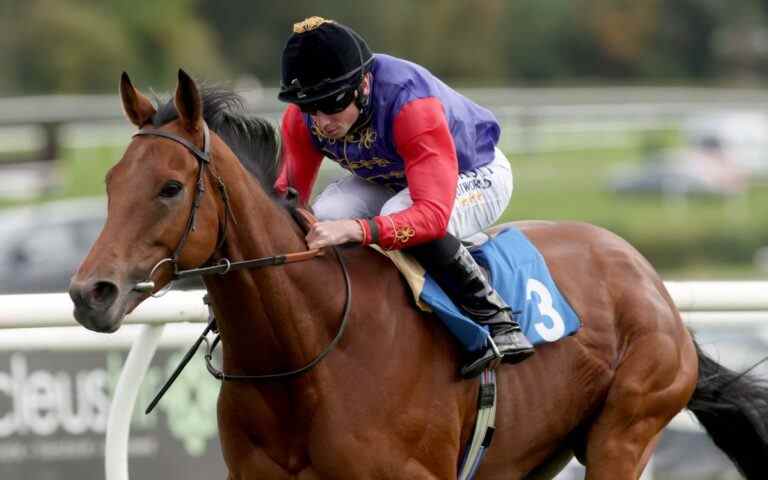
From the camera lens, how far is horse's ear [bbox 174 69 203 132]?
137 inches

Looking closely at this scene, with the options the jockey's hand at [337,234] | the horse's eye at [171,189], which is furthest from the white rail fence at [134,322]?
the horse's eye at [171,189]

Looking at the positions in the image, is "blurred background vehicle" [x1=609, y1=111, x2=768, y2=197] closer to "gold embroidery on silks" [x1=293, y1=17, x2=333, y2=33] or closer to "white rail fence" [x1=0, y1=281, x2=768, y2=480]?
"white rail fence" [x1=0, y1=281, x2=768, y2=480]

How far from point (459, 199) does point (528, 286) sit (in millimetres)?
346

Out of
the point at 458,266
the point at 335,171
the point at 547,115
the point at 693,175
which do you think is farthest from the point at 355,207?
the point at 693,175

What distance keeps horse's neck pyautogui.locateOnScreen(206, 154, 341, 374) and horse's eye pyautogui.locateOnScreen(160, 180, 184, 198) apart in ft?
0.64

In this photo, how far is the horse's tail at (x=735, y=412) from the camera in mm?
4824

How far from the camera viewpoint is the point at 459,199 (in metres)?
4.18

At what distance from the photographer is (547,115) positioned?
20.8 metres

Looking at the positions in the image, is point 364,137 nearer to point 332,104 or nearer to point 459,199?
point 332,104

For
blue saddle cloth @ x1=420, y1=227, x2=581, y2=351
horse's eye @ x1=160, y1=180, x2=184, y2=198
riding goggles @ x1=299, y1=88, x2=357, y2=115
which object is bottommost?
blue saddle cloth @ x1=420, y1=227, x2=581, y2=351

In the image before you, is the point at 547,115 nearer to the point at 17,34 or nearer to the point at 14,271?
the point at 14,271

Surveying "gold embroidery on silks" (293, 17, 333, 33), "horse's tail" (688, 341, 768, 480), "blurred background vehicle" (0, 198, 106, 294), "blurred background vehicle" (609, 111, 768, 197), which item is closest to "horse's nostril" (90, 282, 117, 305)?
"gold embroidery on silks" (293, 17, 333, 33)

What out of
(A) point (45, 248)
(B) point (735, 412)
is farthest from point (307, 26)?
(A) point (45, 248)

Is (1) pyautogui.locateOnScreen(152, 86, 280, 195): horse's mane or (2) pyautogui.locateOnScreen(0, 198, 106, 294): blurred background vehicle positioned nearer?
(1) pyautogui.locateOnScreen(152, 86, 280, 195): horse's mane
